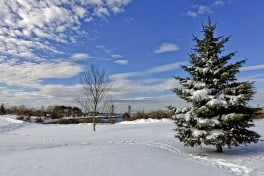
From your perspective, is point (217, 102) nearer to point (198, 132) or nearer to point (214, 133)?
point (214, 133)

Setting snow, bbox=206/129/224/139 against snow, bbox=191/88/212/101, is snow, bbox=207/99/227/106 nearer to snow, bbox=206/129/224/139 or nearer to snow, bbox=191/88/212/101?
snow, bbox=191/88/212/101

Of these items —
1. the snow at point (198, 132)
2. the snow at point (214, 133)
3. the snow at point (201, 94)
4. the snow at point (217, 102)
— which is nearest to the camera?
the snow at point (214, 133)

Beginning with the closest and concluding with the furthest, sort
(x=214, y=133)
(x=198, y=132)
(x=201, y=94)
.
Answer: (x=214, y=133)
(x=198, y=132)
(x=201, y=94)

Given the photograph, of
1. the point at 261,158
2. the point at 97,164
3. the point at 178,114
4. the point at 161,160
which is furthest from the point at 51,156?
the point at 261,158

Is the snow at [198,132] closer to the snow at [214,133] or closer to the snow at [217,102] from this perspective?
the snow at [214,133]

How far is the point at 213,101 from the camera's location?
1327 cm

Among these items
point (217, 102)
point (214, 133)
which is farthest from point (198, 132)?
point (217, 102)

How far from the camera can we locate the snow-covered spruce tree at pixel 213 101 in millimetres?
13188

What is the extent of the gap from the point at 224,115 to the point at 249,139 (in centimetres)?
134

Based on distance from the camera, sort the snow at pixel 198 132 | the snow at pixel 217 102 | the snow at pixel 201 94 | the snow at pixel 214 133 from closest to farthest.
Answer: the snow at pixel 214 133 < the snow at pixel 217 102 < the snow at pixel 198 132 < the snow at pixel 201 94

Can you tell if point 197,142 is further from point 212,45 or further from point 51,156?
point 51,156

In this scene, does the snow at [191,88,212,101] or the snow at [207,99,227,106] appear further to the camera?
the snow at [191,88,212,101]

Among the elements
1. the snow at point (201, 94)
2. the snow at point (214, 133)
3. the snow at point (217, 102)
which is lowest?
the snow at point (214, 133)

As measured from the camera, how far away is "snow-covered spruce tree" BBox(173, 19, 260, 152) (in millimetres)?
13188
